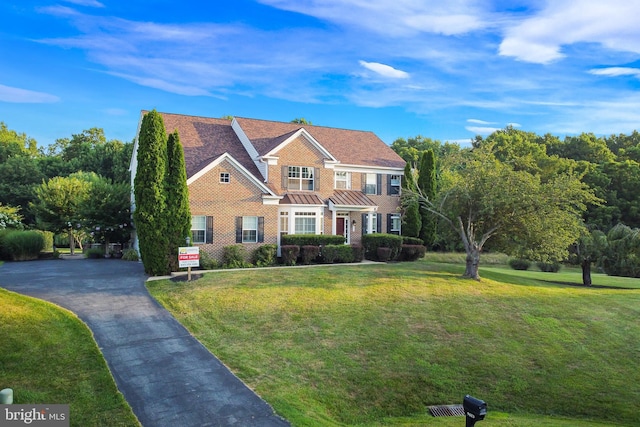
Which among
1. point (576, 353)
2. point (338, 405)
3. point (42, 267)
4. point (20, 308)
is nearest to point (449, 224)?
point (576, 353)

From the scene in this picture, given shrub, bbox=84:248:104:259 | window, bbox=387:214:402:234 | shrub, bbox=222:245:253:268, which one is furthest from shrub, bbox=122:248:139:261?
window, bbox=387:214:402:234

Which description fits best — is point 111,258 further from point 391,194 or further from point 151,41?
point 391,194

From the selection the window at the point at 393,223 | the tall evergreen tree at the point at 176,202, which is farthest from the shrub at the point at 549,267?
the tall evergreen tree at the point at 176,202

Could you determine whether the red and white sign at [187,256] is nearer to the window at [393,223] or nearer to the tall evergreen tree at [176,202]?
the tall evergreen tree at [176,202]

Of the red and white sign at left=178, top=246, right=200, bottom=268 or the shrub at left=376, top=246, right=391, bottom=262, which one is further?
the shrub at left=376, top=246, right=391, bottom=262

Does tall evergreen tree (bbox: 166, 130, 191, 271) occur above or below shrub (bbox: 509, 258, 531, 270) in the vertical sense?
above

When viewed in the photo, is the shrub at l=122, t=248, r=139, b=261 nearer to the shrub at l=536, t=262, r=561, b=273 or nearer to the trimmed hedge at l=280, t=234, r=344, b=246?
the trimmed hedge at l=280, t=234, r=344, b=246
